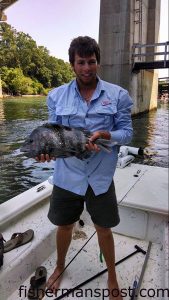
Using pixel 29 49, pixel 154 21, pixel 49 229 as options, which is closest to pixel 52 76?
Answer: pixel 29 49

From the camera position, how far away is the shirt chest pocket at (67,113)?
225cm

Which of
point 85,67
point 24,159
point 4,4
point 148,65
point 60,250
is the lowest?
point 24,159

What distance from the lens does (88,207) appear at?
2.39m

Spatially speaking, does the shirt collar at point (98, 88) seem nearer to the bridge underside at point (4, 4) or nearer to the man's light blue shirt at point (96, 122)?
the man's light blue shirt at point (96, 122)

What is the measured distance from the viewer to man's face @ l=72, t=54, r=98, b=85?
2166 millimetres

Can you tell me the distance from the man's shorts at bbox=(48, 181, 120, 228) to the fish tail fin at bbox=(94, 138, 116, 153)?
0.38 meters

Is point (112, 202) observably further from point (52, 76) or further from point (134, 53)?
point (52, 76)

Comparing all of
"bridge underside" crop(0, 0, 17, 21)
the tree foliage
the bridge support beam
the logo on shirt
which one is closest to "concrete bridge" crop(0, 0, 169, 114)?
the bridge support beam

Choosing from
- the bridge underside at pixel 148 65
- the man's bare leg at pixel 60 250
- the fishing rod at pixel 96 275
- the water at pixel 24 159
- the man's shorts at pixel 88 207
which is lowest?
the water at pixel 24 159

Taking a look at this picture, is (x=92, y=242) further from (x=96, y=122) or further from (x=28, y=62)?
(x=28, y=62)

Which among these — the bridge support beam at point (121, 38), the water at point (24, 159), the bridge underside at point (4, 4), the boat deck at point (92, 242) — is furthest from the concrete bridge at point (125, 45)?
the bridge underside at point (4, 4)

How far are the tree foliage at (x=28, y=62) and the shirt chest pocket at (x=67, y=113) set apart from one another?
5918 cm

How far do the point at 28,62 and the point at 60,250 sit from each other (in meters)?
75.3

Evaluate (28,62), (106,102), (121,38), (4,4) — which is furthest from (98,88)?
(28,62)
